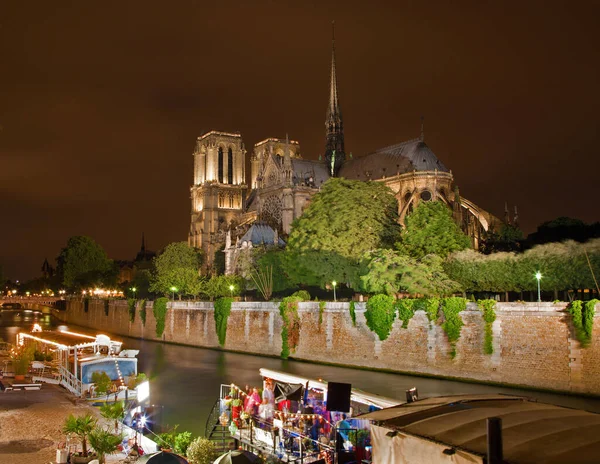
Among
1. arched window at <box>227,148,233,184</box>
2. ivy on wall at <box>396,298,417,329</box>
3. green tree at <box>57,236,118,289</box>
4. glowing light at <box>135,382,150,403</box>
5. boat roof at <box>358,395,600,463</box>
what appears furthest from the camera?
arched window at <box>227,148,233,184</box>

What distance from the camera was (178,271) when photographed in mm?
63344

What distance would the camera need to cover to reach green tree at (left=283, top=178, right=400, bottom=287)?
42.4 meters

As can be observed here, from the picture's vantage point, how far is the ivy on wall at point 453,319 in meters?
28.7

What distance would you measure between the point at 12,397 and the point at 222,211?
71273mm

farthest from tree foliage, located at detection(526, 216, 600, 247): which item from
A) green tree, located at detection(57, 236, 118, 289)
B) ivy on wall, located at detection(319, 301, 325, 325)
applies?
green tree, located at detection(57, 236, 118, 289)

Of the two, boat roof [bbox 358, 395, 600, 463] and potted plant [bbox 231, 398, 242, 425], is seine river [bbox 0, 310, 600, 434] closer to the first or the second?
potted plant [bbox 231, 398, 242, 425]

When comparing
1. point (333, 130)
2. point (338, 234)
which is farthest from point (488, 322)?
point (333, 130)

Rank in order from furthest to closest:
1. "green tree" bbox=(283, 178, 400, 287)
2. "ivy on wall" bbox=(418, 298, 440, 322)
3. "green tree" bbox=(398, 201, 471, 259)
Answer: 1. "green tree" bbox=(283, 178, 400, 287)
2. "green tree" bbox=(398, 201, 471, 259)
3. "ivy on wall" bbox=(418, 298, 440, 322)

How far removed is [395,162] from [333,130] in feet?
52.4

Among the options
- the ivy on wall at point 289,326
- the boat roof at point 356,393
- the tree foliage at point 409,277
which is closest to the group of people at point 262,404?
the boat roof at point 356,393

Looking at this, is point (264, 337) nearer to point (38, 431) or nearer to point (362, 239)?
point (362, 239)

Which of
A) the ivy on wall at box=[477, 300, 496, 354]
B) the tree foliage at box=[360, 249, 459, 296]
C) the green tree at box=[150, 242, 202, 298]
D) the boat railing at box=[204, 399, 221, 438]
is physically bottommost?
the boat railing at box=[204, 399, 221, 438]

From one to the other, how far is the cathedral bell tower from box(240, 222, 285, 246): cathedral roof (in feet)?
53.1

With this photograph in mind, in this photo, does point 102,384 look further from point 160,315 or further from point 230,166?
point 230,166
